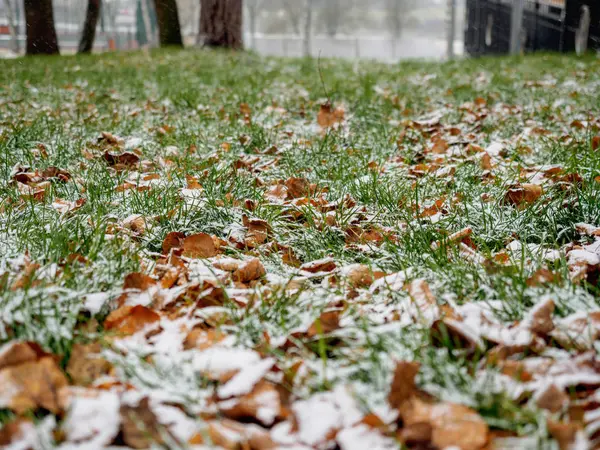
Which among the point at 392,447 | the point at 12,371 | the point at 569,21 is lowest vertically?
the point at 392,447

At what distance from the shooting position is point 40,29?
13.3 meters

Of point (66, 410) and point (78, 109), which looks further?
point (78, 109)

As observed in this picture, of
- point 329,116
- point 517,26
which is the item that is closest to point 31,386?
point 329,116

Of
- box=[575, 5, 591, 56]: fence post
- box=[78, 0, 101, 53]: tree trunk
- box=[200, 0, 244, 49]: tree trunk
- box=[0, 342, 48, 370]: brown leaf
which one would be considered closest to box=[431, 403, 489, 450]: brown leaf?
box=[0, 342, 48, 370]: brown leaf

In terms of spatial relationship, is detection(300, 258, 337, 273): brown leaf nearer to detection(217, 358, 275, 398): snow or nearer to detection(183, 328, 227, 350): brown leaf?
detection(183, 328, 227, 350): brown leaf

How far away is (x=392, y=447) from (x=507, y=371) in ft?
1.11

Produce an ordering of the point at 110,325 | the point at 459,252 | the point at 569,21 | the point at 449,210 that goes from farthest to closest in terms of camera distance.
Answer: the point at 569,21 < the point at 449,210 < the point at 459,252 < the point at 110,325

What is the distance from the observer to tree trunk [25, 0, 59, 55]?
13062mm

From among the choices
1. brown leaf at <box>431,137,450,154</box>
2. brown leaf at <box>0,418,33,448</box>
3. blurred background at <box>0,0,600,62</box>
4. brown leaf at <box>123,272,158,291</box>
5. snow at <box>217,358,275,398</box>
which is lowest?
snow at <box>217,358,275,398</box>

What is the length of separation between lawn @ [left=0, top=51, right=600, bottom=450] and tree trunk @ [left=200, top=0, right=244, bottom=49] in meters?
10.2

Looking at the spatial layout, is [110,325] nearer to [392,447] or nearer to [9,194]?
[392,447]

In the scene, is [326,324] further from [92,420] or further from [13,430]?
[13,430]

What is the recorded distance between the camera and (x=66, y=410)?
1255 millimetres

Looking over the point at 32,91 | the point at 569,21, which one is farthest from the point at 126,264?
the point at 569,21
